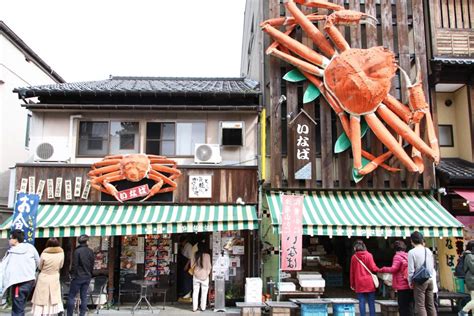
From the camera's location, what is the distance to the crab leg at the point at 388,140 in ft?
40.9

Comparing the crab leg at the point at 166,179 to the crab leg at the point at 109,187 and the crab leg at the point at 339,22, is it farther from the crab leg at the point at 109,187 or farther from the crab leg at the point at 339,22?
the crab leg at the point at 339,22

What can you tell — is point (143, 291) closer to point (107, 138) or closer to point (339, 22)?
point (107, 138)

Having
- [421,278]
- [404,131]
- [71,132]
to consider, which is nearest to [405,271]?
[421,278]

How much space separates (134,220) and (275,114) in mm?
5413

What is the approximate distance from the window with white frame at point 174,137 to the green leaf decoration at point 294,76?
308cm

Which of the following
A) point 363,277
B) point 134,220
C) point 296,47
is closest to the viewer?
point 363,277

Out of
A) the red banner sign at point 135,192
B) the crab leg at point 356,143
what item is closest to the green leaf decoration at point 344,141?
the crab leg at point 356,143

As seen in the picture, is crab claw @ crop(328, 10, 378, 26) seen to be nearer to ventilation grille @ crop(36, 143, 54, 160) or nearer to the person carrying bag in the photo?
the person carrying bag

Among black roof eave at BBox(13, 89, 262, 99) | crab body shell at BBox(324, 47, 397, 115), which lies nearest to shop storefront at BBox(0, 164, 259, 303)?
black roof eave at BBox(13, 89, 262, 99)

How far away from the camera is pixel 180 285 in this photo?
13328 millimetres

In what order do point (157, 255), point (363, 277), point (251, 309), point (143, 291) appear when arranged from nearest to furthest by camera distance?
point (363, 277) → point (251, 309) → point (143, 291) → point (157, 255)

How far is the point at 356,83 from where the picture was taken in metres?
12.5

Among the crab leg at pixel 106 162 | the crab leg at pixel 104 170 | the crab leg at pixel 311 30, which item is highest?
the crab leg at pixel 311 30

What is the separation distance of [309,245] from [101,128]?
8835mm
